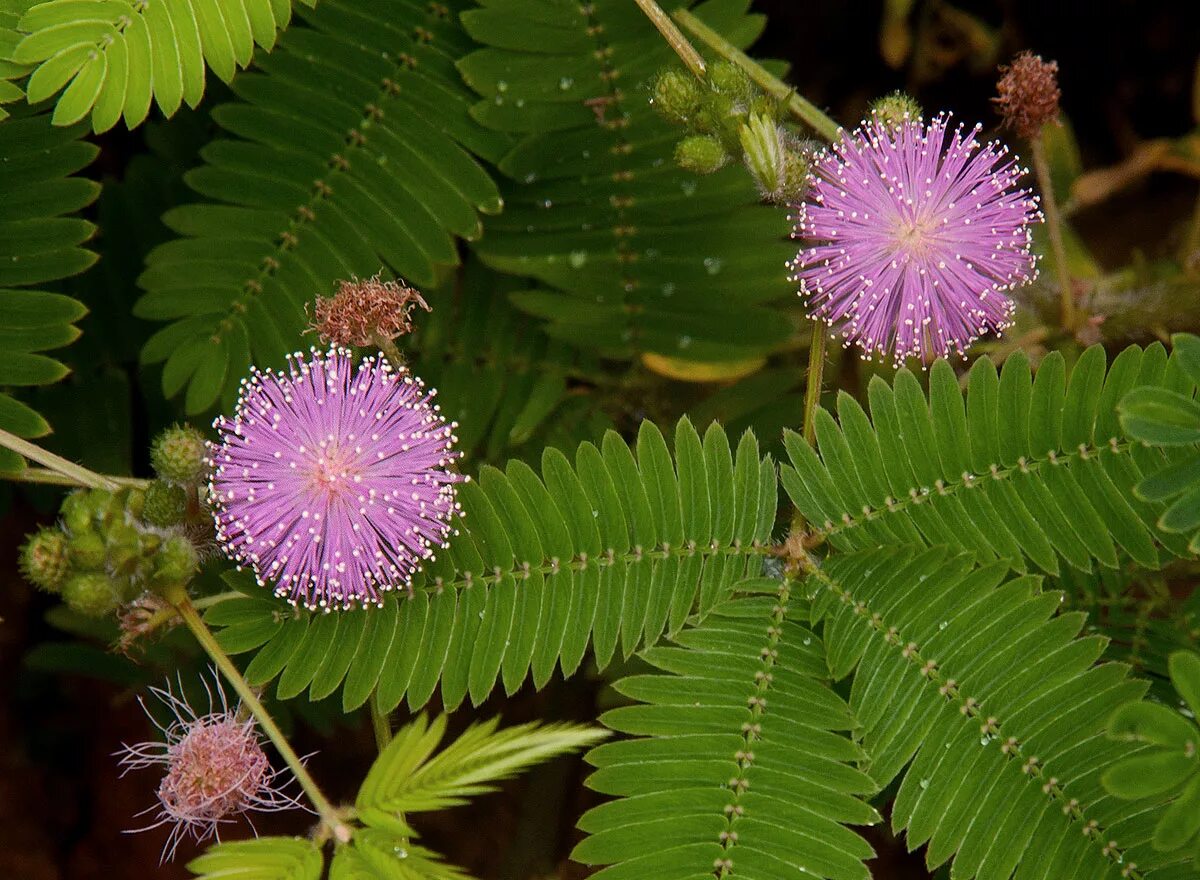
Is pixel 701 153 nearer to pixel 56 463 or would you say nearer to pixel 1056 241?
pixel 1056 241

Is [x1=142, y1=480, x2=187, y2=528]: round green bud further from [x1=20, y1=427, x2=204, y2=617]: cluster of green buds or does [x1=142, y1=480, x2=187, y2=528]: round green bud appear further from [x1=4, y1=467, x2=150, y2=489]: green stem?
[x1=4, y1=467, x2=150, y2=489]: green stem

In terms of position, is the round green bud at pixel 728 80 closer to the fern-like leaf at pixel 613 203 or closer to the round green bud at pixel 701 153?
the round green bud at pixel 701 153

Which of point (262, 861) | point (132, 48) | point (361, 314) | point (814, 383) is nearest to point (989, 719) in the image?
point (814, 383)

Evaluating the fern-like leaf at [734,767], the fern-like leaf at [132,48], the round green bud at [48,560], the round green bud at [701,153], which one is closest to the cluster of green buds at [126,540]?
the round green bud at [48,560]

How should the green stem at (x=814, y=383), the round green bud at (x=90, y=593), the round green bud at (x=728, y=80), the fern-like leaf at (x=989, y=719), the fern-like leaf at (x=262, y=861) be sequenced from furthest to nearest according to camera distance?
the green stem at (x=814, y=383)
the round green bud at (x=728, y=80)
the round green bud at (x=90, y=593)
the fern-like leaf at (x=989, y=719)
the fern-like leaf at (x=262, y=861)

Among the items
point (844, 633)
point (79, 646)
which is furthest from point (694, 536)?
point (79, 646)

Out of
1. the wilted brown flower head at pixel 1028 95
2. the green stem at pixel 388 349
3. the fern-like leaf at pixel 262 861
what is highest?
the wilted brown flower head at pixel 1028 95

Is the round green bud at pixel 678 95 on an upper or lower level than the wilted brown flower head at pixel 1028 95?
lower
